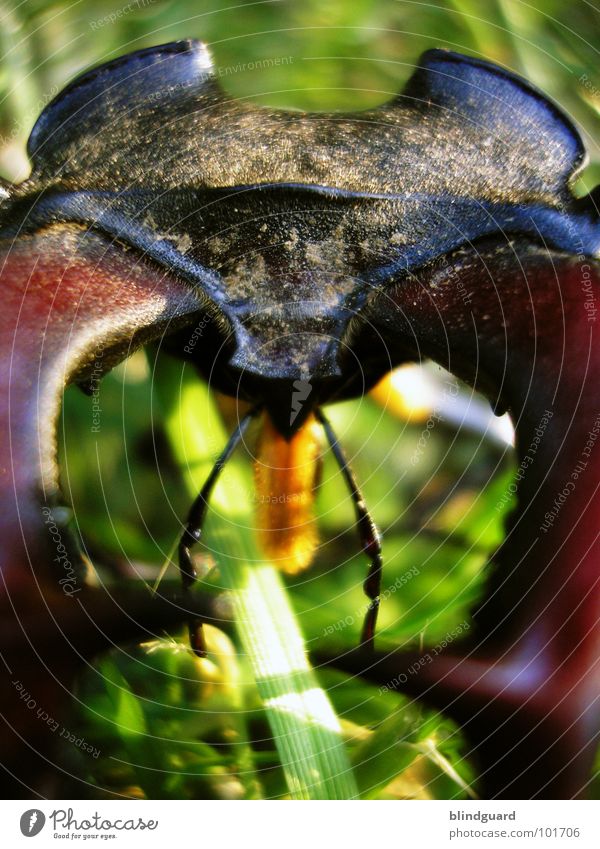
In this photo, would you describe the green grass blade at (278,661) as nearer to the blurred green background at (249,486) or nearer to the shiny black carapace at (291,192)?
the blurred green background at (249,486)

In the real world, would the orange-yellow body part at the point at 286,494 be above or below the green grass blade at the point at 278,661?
above

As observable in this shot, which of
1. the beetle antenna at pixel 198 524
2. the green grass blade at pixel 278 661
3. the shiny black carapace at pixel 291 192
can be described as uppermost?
the shiny black carapace at pixel 291 192

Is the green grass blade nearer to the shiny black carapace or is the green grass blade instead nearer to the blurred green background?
the blurred green background

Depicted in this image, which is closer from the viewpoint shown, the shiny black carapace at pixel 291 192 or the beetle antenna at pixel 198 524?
the shiny black carapace at pixel 291 192

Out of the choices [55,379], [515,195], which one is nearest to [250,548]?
[55,379]

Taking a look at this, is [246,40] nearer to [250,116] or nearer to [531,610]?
[250,116]

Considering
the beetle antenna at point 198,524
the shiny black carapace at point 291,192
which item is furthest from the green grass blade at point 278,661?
the shiny black carapace at point 291,192
